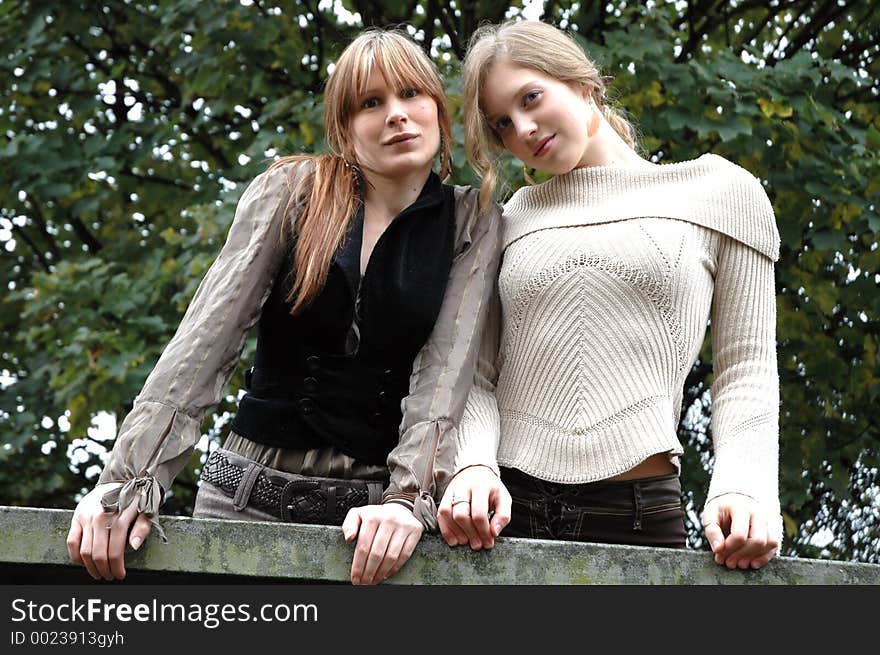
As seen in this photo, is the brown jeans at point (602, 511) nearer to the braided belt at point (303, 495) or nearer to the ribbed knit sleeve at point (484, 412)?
the ribbed knit sleeve at point (484, 412)

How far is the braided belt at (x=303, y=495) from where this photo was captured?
232 centimetres

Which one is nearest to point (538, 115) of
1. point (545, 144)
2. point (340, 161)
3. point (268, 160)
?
point (545, 144)

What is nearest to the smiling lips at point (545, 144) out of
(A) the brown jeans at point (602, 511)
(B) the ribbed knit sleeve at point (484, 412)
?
(B) the ribbed knit sleeve at point (484, 412)

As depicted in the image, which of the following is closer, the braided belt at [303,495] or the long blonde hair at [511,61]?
the braided belt at [303,495]

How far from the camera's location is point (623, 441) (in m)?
2.32

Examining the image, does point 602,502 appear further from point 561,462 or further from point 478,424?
point 478,424

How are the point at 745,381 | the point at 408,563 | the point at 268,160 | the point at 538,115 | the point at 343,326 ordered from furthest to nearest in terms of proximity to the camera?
1. the point at 268,160
2. the point at 538,115
3. the point at 343,326
4. the point at 745,381
5. the point at 408,563

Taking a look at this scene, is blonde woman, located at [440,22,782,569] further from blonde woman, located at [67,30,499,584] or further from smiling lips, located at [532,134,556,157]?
blonde woman, located at [67,30,499,584]

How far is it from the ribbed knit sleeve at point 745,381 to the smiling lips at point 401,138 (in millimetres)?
661

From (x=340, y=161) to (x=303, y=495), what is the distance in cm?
71

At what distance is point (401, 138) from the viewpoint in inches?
97.7

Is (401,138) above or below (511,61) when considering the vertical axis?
below

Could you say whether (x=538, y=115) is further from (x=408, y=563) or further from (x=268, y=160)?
(x=268, y=160)

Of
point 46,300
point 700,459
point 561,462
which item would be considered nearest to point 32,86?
point 46,300
